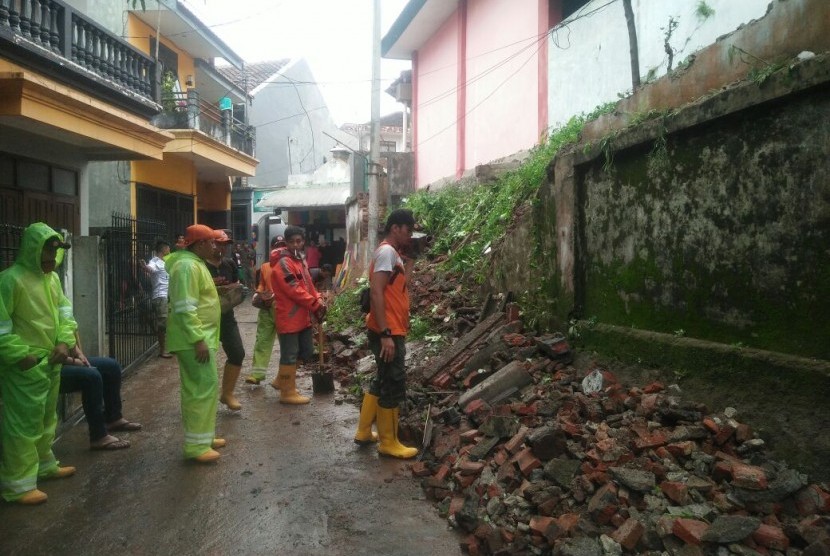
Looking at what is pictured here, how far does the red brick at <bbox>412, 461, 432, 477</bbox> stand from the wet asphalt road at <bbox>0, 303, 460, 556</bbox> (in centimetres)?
6

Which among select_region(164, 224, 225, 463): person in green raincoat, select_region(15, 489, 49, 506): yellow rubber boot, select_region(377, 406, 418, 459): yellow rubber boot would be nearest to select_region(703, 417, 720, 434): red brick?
select_region(377, 406, 418, 459): yellow rubber boot

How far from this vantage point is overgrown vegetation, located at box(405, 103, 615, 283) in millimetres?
7781

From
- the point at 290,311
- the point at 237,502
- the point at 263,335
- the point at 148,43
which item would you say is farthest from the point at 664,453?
the point at 148,43

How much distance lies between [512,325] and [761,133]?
288cm

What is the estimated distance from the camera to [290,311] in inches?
249

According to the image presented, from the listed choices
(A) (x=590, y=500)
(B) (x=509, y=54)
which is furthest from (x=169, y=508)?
(B) (x=509, y=54)

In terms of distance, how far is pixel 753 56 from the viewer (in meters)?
3.92

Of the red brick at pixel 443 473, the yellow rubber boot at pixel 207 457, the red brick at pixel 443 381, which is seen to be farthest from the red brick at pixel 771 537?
the yellow rubber boot at pixel 207 457

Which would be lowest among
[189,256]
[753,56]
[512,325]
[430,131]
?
[512,325]

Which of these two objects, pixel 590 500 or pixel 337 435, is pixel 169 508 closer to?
pixel 337 435

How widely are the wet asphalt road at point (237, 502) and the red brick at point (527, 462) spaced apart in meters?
0.57

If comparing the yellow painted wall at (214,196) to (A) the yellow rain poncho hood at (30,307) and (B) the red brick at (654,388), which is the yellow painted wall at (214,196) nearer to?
(A) the yellow rain poncho hood at (30,307)

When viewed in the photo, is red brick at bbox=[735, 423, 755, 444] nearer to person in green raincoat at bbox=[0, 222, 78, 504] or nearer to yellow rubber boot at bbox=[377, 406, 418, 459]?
yellow rubber boot at bbox=[377, 406, 418, 459]

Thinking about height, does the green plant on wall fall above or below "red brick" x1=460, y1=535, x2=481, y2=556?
above
